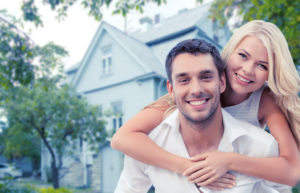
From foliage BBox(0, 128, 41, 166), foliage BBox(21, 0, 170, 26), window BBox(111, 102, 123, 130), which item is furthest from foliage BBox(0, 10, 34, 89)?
foliage BBox(0, 128, 41, 166)

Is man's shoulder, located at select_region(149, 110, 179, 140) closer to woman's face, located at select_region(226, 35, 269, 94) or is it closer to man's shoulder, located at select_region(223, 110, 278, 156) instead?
man's shoulder, located at select_region(223, 110, 278, 156)

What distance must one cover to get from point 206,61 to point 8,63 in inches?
236

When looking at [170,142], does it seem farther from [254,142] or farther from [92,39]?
[92,39]

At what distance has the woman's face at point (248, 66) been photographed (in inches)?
89.9

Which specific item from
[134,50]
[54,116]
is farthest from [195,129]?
[134,50]

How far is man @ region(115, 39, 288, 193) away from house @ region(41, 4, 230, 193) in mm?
11285

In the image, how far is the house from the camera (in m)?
14.5

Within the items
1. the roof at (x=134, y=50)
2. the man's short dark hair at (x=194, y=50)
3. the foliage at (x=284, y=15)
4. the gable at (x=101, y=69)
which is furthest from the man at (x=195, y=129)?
the gable at (x=101, y=69)

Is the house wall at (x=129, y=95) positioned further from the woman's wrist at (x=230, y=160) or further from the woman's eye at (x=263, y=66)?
the woman's wrist at (x=230, y=160)

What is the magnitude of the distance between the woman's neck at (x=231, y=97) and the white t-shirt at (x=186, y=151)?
27 cm

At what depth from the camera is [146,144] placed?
2.21 m

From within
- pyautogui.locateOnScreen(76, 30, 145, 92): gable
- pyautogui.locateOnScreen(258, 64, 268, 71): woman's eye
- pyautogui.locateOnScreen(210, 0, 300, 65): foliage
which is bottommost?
pyautogui.locateOnScreen(258, 64, 268, 71): woman's eye

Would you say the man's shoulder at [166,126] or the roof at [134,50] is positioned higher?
the roof at [134,50]

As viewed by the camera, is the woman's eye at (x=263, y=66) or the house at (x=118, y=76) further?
the house at (x=118, y=76)
